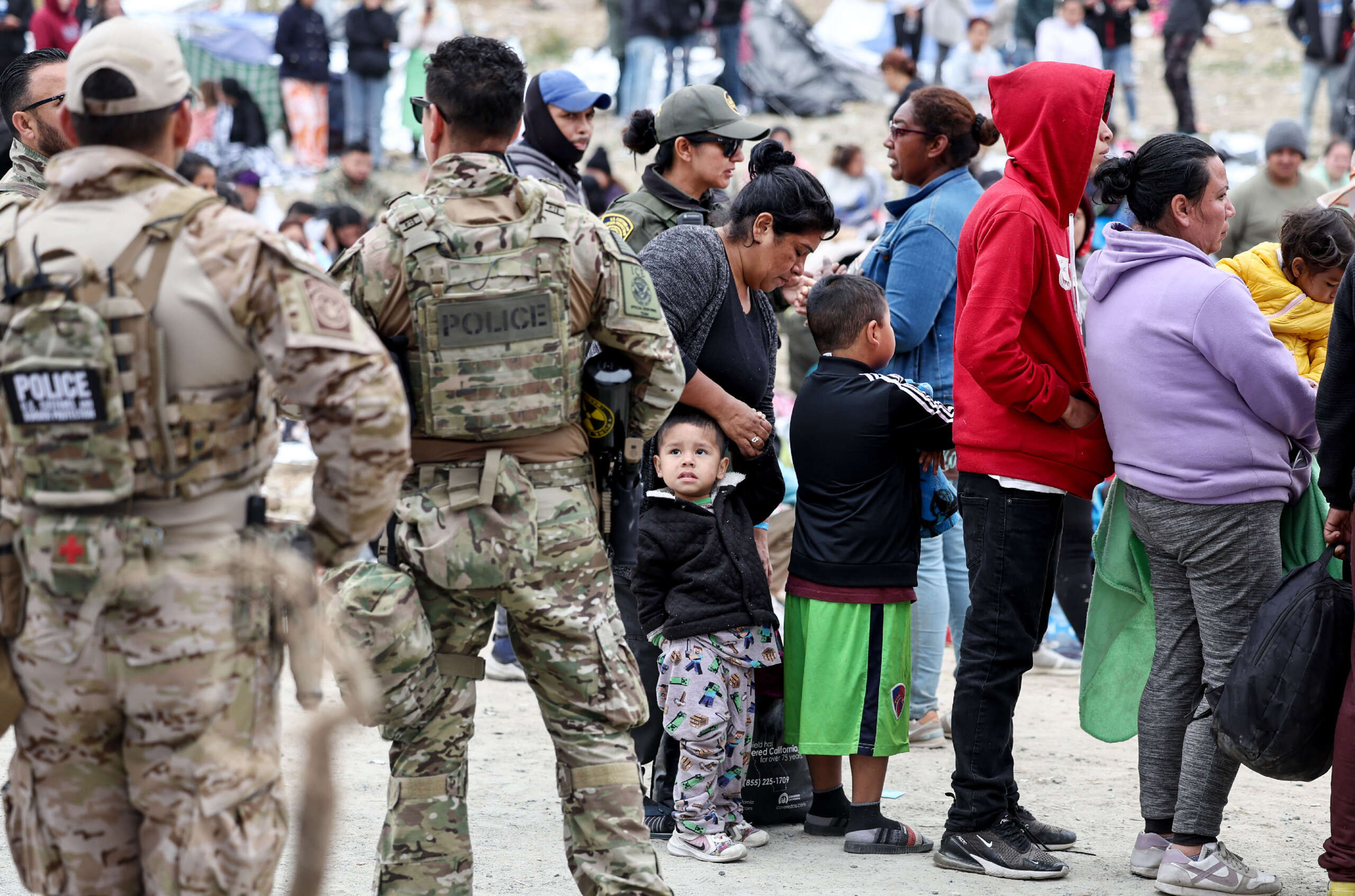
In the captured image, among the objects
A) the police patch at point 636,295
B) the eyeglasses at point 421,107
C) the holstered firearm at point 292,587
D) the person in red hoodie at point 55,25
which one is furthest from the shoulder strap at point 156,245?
the person in red hoodie at point 55,25

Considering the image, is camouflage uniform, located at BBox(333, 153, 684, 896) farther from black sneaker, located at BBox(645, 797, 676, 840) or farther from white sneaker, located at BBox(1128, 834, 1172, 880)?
white sneaker, located at BBox(1128, 834, 1172, 880)

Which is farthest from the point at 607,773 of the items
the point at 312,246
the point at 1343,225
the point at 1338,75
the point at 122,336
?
the point at 1338,75

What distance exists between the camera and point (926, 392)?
443 cm

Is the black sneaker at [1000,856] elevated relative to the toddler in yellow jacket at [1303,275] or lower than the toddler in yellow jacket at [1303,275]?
lower

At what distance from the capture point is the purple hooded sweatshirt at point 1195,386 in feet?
12.8

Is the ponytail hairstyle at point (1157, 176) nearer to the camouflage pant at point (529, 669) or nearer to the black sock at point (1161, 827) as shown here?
the black sock at point (1161, 827)

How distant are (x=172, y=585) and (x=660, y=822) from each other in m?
2.30

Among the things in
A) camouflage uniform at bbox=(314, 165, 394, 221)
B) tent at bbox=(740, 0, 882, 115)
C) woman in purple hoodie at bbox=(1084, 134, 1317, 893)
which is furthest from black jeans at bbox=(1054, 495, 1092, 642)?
tent at bbox=(740, 0, 882, 115)

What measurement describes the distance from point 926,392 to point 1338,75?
41.9 ft

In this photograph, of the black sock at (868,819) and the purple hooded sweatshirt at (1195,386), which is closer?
the purple hooded sweatshirt at (1195,386)

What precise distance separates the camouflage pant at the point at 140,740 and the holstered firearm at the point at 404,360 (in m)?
0.68

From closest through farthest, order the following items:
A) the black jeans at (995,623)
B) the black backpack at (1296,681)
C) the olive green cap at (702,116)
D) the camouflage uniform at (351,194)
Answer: the black backpack at (1296,681) → the black jeans at (995,623) → the olive green cap at (702,116) → the camouflage uniform at (351,194)

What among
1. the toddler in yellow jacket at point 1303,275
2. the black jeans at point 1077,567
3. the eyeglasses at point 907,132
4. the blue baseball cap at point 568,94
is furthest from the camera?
the black jeans at point 1077,567

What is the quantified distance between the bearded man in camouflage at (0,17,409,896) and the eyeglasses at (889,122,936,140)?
2936 mm
